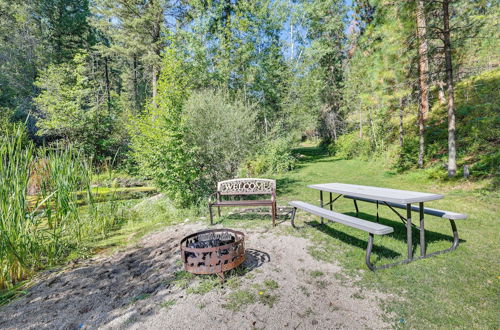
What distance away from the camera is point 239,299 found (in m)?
2.59

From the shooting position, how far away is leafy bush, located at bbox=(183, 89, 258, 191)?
7.22 meters

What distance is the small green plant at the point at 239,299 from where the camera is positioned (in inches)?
98.0

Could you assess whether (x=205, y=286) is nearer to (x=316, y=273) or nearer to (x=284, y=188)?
(x=316, y=273)

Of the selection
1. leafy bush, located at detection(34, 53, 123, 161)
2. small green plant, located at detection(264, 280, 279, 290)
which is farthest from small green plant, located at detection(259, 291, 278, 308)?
leafy bush, located at detection(34, 53, 123, 161)

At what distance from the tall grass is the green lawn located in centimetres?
286

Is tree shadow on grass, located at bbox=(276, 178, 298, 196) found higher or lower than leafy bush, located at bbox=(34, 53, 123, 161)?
lower

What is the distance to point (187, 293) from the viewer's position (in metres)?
2.77

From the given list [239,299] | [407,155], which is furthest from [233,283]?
[407,155]

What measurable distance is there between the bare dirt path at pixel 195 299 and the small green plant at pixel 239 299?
0.01m

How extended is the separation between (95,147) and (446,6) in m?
18.9

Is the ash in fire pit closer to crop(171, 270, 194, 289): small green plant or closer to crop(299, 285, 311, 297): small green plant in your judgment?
crop(171, 270, 194, 289): small green plant

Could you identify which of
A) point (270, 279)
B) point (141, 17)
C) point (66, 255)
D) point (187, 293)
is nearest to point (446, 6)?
point (270, 279)

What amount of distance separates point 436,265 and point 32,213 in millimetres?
5363

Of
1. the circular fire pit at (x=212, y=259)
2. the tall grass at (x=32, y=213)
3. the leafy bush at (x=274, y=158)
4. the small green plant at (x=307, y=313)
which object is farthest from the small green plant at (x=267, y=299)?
the leafy bush at (x=274, y=158)
